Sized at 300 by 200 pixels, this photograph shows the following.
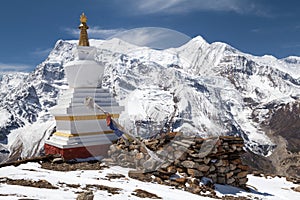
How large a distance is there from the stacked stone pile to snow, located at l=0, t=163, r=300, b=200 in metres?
0.39

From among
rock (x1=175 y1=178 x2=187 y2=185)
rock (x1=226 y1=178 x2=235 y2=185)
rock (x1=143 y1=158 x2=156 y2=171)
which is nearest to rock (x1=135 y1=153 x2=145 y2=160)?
rock (x1=143 y1=158 x2=156 y2=171)

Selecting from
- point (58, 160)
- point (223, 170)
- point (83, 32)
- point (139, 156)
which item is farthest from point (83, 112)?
point (223, 170)

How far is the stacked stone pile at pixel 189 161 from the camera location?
346 inches

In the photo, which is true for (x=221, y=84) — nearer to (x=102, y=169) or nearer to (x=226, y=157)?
(x=226, y=157)

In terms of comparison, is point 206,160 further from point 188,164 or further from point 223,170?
point 223,170

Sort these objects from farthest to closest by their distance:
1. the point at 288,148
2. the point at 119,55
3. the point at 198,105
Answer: the point at 288,148
the point at 198,105
the point at 119,55

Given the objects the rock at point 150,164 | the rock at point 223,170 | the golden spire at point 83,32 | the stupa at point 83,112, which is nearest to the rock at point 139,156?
the rock at point 150,164

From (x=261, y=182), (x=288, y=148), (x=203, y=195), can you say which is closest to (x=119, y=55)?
(x=203, y=195)

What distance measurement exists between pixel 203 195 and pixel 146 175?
1676 millimetres

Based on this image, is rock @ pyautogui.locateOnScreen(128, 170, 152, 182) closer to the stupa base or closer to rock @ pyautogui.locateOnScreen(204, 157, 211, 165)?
rock @ pyautogui.locateOnScreen(204, 157, 211, 165)

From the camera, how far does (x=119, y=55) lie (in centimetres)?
758

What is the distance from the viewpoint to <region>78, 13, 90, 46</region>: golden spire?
Answer: 487 inches

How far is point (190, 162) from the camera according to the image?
8.88 m

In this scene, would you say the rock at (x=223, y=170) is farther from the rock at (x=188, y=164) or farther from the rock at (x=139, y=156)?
the rock at (x=139, y=156)
